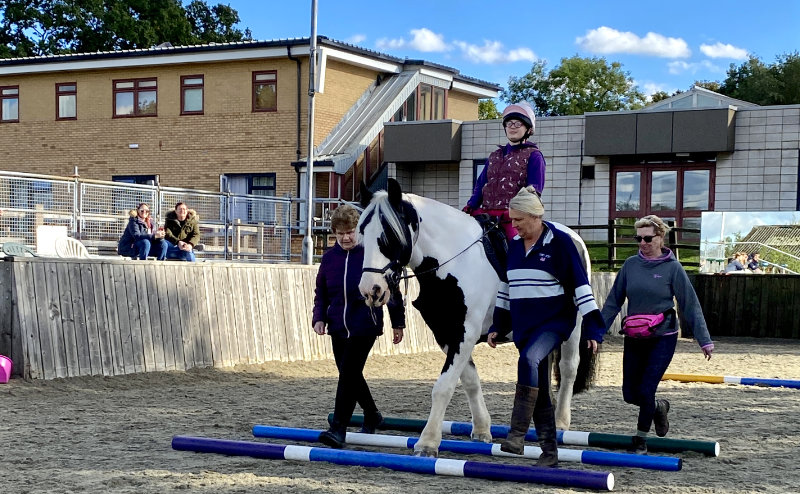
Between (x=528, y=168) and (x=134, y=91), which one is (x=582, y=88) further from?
(x=528, y=168)

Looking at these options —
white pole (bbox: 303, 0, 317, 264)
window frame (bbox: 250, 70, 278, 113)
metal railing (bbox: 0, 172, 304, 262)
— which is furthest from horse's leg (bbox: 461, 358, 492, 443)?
window frame (bbox: 250, 70, 278, 113)

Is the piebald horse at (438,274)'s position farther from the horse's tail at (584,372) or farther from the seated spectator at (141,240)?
the seated spectator at (141,240)

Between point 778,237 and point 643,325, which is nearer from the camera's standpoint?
point 643,325

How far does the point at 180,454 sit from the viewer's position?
23.5 ft

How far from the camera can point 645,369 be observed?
7359 mm

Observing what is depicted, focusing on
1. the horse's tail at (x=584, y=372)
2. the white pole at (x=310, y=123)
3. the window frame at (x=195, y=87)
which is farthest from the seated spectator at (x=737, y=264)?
the window frame at (x=195, y=87)

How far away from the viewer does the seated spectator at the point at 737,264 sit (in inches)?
866

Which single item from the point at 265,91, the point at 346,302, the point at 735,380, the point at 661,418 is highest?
the point at 265,91

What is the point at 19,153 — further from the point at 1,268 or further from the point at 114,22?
the point at 1,268

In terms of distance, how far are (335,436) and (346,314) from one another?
91 centimetres

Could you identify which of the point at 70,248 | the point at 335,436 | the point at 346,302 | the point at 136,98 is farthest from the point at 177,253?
the point at 136,98

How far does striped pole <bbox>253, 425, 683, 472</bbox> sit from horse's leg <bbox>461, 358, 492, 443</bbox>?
38cm

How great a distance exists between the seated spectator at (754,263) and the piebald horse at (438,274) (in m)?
16.0

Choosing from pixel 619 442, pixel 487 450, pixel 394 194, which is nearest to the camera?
pixel 394 194
